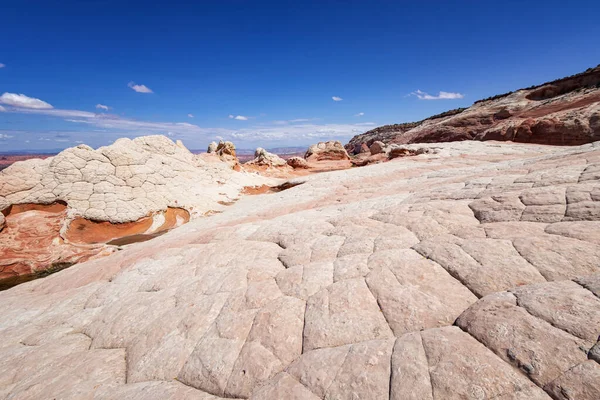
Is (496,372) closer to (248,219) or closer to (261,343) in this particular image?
(261,343)

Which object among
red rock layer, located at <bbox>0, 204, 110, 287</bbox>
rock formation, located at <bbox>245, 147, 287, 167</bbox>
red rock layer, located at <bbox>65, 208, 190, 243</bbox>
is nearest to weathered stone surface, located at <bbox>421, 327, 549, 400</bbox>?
red rock layer, located at <bbox>0, 204, 110, 287</bbox>

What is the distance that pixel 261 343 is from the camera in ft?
10.3

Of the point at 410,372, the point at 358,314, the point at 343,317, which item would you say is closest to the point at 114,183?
the point at 343,317

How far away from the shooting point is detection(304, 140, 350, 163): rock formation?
130 ft

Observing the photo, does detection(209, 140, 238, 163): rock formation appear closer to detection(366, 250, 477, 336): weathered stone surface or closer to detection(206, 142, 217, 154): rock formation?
detection(206, 142, 217, 154): rock formation

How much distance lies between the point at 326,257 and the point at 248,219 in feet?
17.7

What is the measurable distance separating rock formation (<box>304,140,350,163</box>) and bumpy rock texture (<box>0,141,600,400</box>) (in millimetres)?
34065

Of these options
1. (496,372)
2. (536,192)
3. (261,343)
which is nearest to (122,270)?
(261,343)

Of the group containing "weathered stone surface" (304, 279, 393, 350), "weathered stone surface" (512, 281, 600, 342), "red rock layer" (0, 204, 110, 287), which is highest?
"weathered stone surface" (512, 281, 600, 342)

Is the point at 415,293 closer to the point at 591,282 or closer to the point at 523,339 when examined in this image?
the point at 523,339

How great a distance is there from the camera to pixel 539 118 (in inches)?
887

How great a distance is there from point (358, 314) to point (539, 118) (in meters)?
28.9

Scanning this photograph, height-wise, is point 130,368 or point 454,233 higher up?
point 454,233

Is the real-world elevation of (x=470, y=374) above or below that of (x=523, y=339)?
below
